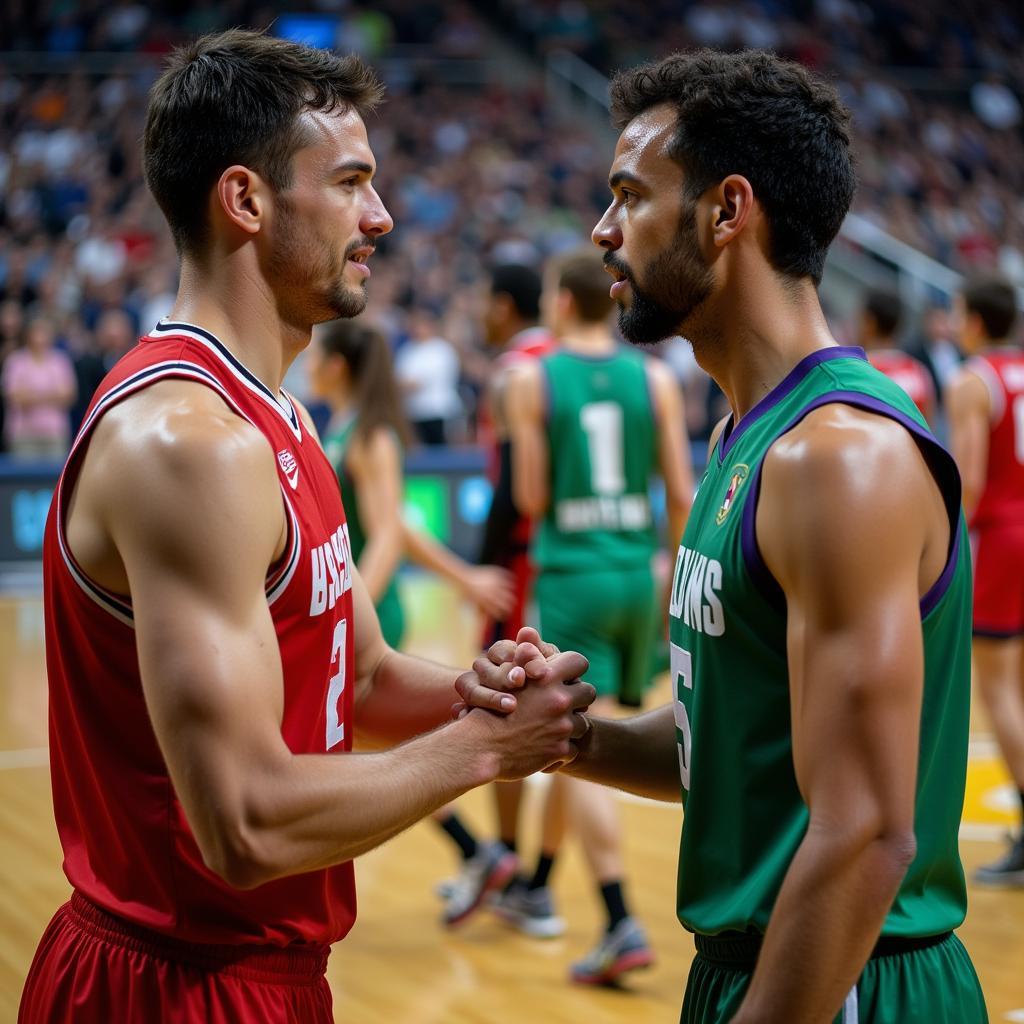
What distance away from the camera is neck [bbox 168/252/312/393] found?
226 cm

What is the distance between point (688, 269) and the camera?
2125 mm

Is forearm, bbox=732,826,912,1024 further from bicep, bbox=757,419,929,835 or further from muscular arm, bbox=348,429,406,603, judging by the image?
muscular arm, bbox=348,429,406,603

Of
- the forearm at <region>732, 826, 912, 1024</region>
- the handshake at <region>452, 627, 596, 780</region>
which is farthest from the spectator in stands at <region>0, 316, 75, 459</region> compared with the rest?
the forearm at <region>732, 826, 912, 1024</region>

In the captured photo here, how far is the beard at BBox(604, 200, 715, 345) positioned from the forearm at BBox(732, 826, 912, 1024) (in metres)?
0.81

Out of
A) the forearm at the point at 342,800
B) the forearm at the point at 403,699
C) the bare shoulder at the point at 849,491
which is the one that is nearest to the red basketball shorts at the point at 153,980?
the forearm at the point at 342,800

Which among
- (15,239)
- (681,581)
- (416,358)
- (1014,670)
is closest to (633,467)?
Answer: (1014,670)

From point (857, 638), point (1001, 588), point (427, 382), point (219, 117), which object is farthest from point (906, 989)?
point (427, 382)

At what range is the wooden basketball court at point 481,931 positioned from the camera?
4.20 m

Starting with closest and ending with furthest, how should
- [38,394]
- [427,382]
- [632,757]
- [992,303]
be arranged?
[632,757]
[992,303]
[38,394]
[427,382]

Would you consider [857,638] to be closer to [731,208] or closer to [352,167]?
[731,208]

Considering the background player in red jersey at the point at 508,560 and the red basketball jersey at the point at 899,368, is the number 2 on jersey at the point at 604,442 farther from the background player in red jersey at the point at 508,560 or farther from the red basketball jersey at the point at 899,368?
the red basketball jersey at the point at 899,368

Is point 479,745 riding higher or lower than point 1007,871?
higher

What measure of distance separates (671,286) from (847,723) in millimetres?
747

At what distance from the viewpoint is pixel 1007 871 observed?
5.20 m
